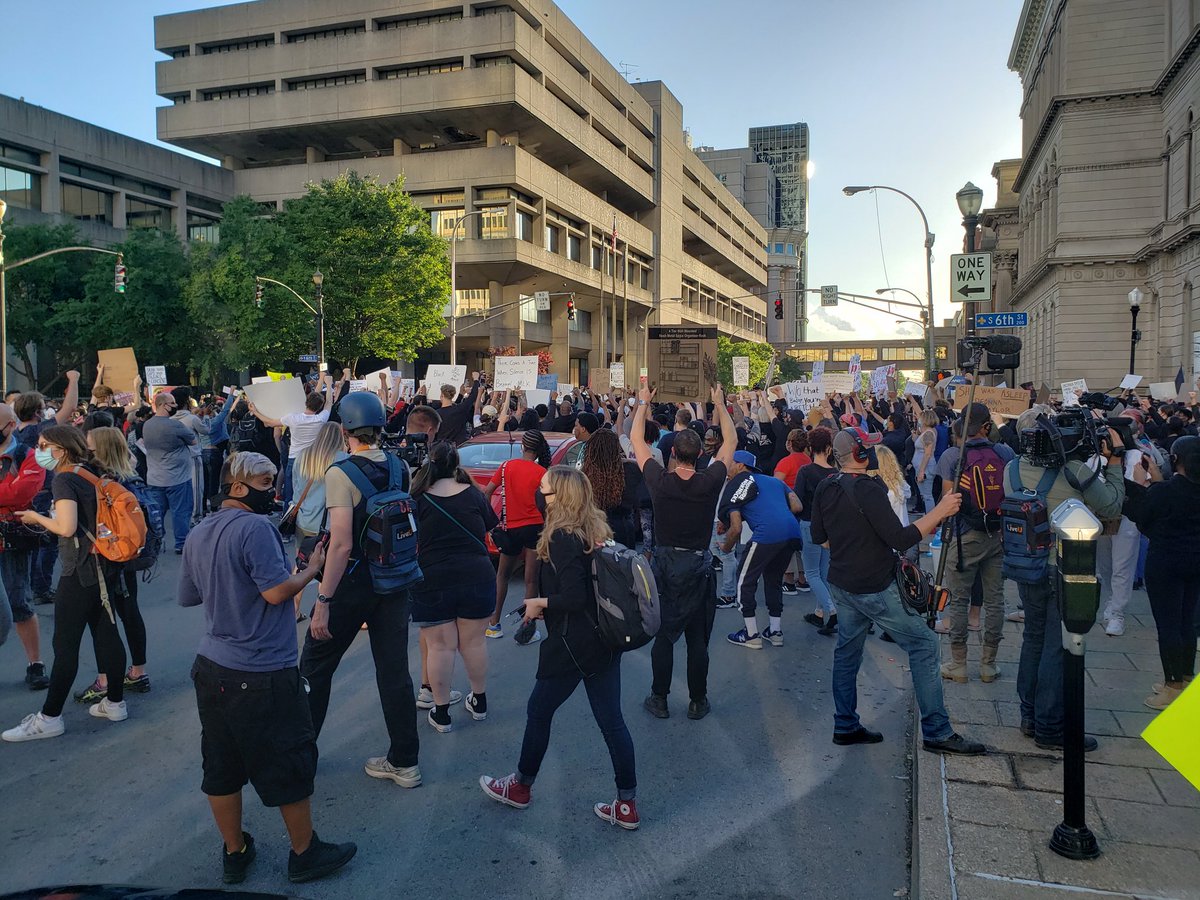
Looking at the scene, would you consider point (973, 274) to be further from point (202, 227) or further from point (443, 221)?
point (202, 227)

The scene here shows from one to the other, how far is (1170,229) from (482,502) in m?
39.2

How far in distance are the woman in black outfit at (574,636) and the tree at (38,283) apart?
4023 centimetres

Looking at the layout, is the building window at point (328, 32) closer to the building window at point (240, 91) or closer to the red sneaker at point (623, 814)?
the building window at point (240, 91)

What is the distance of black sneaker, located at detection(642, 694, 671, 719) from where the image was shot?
5742 millimetres

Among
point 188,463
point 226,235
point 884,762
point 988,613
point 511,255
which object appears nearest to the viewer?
point 884,762

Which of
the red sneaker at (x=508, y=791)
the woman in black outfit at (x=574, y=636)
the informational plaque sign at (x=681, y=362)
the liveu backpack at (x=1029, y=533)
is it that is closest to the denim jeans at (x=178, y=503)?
the informational plaque sign at (x=681, y=362)

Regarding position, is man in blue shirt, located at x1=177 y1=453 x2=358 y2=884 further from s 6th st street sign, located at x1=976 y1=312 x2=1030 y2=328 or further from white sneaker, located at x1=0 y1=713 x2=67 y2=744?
s 6th st street sign, located at x1=976 y1=312 x2=1030 y2=328

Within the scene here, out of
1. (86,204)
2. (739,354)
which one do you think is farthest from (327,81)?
(739,354)

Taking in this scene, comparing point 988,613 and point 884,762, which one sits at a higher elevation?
point 988,613

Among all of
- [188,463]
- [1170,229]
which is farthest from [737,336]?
[188,463]

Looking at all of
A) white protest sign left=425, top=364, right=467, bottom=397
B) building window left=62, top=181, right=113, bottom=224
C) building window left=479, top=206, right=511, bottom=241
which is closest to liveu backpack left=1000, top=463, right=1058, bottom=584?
white protest sign left=425, top=364, right=467, bottom=397

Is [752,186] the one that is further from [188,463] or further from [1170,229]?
[188,463]

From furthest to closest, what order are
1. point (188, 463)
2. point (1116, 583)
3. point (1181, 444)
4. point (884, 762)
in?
1. point (188, 463)
2. point (1116, 583)
3. point (1181, 444)
4. point (884, 762)

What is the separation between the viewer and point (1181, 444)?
550cm
